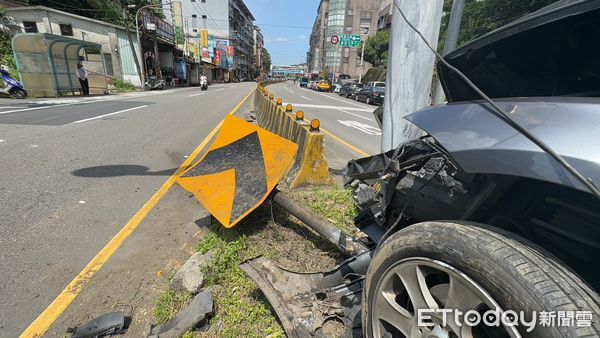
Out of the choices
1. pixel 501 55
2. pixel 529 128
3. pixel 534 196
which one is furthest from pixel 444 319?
pixel 501 55

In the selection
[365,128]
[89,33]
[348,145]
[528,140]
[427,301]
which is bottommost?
[365,128]

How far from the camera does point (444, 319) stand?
1297 millimetres

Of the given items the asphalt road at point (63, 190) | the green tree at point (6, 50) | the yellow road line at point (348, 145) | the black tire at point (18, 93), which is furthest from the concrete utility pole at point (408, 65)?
the green tree at point (6, 50)

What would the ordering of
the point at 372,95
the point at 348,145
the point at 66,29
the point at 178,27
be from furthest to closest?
1. the point at 178,27
2. the point at 66,29
3. the point at 372,95
4. the point at 348,145

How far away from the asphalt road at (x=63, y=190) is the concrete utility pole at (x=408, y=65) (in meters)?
3.31

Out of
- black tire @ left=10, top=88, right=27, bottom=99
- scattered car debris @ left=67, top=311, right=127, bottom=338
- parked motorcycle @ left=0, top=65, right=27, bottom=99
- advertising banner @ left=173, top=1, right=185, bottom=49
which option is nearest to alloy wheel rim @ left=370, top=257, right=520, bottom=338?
scattered car debris @ left=67, top=311, right=127, bottom=338

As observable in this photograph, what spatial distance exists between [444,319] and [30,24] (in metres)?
35.5

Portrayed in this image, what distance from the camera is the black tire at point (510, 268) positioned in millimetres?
983

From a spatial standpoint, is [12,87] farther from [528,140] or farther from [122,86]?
[528,140]

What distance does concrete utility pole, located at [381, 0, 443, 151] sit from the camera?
10.4ft

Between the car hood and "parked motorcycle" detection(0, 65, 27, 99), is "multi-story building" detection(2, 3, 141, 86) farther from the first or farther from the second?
the car hood

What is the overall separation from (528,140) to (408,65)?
7.98ft

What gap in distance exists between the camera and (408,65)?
11.0 feet

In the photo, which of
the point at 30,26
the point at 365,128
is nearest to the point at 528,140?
the point at 365,128
